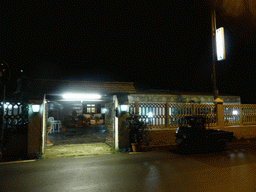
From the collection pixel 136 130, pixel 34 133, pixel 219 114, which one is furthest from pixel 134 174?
pixel 219 114

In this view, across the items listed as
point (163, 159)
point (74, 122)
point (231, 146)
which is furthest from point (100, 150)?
point (74, 122)

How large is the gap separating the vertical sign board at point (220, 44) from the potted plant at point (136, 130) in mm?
6355

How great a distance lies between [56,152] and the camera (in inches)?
352

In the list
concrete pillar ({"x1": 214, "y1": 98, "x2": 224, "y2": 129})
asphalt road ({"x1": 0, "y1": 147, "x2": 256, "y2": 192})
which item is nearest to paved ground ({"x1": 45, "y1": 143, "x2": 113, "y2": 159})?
asphalt road ({"x1": 0, "y1": 147, "x2": 256, "y2": 192})

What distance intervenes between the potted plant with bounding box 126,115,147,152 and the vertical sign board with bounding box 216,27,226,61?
6.35 metres

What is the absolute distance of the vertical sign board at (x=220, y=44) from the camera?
36.9 feet

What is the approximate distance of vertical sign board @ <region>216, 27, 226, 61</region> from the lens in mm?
11242

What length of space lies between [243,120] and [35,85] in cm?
1254

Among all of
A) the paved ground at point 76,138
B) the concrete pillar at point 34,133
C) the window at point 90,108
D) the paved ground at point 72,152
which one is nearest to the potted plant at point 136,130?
the paved ground at point 72,152

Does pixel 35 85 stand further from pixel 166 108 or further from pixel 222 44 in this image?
pixel 222 44

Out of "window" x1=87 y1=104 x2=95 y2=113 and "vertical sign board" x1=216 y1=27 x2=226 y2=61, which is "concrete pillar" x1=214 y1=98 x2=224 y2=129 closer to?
"vertical sign board" x1=216 y1=27 x2=226 y2=61

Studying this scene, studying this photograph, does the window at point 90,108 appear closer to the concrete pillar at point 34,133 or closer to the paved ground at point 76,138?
the paved ground at point 76,138

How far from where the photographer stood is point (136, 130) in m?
9.20

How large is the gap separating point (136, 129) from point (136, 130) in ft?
0.16
